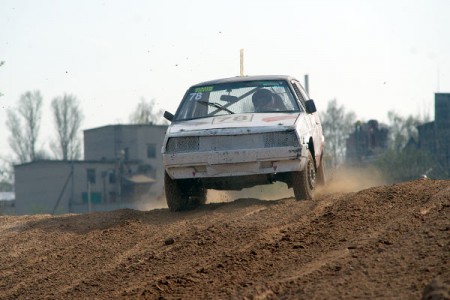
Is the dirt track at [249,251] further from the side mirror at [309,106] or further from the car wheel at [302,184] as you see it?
the side mirror at [309,106]

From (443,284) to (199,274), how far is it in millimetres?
2592

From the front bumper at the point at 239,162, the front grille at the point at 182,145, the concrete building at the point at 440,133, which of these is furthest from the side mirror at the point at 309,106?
the concrete building at the point at 440,133

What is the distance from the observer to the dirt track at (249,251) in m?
6.46

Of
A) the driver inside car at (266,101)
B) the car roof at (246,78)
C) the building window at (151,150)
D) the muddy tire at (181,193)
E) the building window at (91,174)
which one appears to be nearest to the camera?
the muddy tire at (181,193)

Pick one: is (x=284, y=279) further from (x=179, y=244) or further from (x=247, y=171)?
(x=247, y=171)

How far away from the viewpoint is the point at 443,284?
553 cm

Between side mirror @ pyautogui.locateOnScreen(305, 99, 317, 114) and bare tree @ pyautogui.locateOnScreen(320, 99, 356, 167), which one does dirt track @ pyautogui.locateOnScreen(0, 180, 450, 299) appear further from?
bare tree @ pyautogui.locateOnScreen(320, 99, 356, 167)

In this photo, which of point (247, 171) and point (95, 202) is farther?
point (95, 202)

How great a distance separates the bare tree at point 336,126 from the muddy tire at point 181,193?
7365 centimetres

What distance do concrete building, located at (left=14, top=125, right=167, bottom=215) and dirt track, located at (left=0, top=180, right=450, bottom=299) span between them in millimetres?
59612

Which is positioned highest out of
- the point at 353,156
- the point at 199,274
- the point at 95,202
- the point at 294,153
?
the point at 294,153

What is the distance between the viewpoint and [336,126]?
9362 centimetres

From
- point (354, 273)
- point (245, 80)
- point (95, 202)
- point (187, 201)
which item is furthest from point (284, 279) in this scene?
point (95, 202)

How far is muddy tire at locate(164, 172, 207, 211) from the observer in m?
11.1
